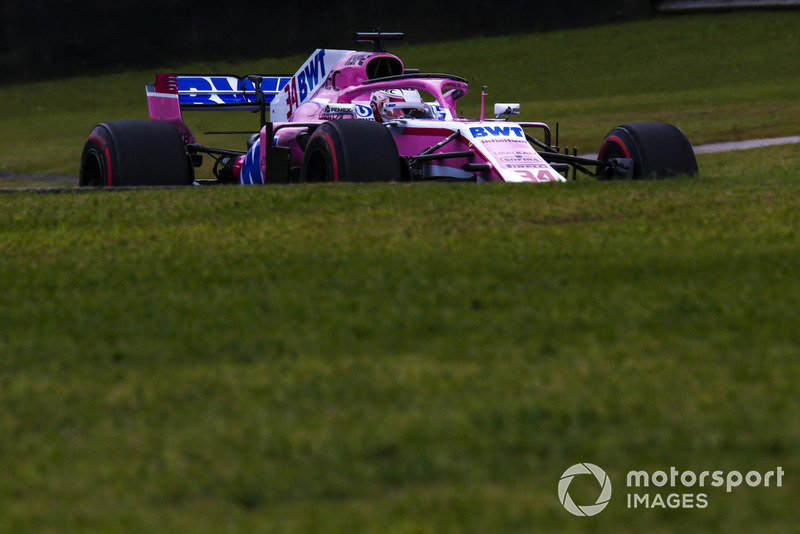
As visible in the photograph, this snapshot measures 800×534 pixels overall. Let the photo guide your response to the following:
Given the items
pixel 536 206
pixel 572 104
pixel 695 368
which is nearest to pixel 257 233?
pixel 536 206

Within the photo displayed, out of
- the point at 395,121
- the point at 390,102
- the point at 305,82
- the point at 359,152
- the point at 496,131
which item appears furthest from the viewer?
the point at 305,82

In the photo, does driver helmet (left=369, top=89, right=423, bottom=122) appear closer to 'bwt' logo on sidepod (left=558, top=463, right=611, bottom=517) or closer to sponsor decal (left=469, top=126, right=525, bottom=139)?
sponsor decal (left=469, top=126, right=525, bottom=139)

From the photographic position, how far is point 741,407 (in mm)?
3182

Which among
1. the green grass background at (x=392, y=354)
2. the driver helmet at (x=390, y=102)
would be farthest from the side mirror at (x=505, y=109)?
the green grass background at (x=392, y=354)

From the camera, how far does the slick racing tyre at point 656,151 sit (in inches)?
336

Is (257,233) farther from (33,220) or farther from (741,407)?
(741,407)

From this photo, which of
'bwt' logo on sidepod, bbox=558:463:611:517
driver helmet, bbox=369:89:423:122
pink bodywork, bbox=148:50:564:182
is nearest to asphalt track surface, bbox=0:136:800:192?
pink bodywork, bbox=148:50:564:182

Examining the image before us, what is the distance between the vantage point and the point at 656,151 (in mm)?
8586

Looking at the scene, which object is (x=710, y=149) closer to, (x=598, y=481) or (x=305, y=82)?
(x=305, y=82)

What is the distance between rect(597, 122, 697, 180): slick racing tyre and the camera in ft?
28.0

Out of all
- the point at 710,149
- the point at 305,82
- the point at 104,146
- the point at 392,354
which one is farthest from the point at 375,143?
the point at 710,149

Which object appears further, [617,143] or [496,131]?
[617,143]

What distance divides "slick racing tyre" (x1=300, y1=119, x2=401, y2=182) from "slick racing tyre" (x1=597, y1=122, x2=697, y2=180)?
6.89 feet

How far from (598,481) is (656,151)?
6.28 meters
